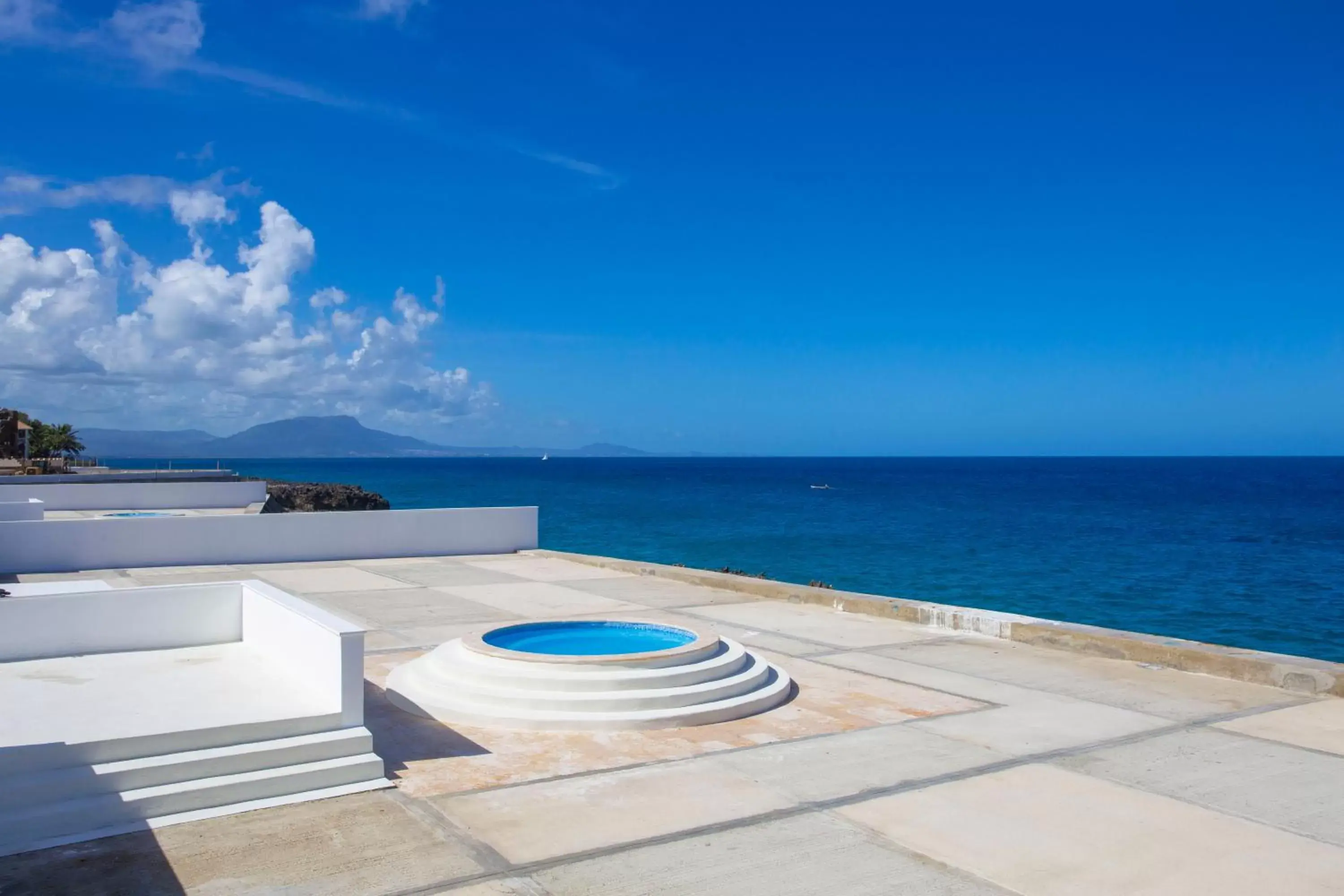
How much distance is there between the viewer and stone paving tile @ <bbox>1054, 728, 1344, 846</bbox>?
20.5 feet

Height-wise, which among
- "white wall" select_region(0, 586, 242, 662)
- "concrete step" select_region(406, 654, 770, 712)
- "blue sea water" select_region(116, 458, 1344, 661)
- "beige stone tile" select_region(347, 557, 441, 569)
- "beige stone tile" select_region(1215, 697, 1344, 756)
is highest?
"white wall" select_region(0, 586, 242, 662)

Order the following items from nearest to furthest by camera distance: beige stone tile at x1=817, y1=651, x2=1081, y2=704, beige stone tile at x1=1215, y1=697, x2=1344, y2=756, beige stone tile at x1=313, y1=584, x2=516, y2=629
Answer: beige stone tile at x1=1215, y1=697, x2=1344, y2=756 → beige stone tile at x1=817, y1=651, x2=1081, y2=704 → beige stone tile at x1=313, y1=584, x2=516, y2=629

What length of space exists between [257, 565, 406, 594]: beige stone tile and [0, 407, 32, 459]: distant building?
148 ft

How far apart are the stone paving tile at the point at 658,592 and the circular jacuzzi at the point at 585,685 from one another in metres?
5.26

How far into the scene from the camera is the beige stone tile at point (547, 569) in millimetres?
17859

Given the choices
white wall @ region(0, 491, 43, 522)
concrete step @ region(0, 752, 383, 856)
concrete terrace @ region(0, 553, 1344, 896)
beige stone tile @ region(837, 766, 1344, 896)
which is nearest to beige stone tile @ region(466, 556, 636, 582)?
concrete terrace @ region(0, 553, 1344, 896)

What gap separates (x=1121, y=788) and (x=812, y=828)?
2.26 meters

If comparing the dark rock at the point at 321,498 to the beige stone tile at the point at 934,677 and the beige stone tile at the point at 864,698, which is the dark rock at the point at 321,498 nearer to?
the beige stone tile at the point at 934,677

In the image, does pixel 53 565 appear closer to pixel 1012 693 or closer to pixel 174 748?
pixel 174 748

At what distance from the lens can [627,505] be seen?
8250 cm

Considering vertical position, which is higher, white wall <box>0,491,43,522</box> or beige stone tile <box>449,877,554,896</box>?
white wall <box>0,491,43,522</box>

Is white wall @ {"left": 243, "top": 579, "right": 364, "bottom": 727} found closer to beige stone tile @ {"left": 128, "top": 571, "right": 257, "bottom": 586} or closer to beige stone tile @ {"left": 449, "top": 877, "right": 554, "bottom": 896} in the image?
beige stone tile @ {"left": 449, "top": 877, "right": 554, "bottom": 896}

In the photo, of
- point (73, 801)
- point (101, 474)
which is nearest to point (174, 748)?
point (73, 801)

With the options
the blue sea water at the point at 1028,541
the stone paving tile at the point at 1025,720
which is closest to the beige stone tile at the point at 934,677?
the stone paving tile at the point at 1025,720
